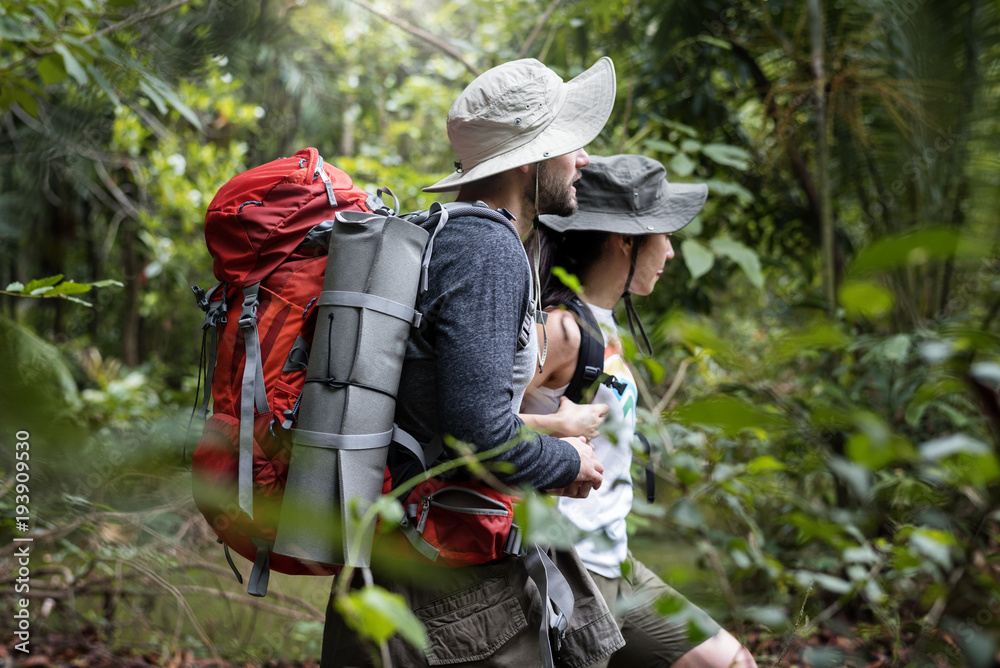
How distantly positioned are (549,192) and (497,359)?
510mm

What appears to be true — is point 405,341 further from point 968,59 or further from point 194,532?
point 194,532

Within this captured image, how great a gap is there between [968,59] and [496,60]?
253 centimetres

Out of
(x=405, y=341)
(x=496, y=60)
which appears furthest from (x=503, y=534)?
(x=496, y=60)

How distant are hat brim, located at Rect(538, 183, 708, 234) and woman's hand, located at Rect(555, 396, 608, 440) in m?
0.61

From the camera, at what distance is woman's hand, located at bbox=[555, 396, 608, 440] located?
62.9 inches

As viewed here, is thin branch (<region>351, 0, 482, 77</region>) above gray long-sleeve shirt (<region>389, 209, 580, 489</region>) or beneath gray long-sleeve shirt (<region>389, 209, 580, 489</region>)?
above

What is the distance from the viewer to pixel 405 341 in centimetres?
138

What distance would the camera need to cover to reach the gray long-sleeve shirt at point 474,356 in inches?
52.2

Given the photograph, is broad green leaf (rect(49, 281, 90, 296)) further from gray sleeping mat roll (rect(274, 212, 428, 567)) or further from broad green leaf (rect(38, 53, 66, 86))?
broad green leaf (rect(38, 53, 66, 86))

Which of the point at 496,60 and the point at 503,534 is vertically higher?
the point at 496,60

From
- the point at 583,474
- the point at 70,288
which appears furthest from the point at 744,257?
the point at 70,288

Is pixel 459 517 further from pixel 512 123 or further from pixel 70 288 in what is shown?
pixel 70 288

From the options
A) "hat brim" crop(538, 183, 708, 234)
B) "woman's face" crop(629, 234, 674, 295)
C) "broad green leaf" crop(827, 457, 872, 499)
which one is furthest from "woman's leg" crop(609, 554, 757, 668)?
"broad green leaf" crop(827, 457, 872, 499)

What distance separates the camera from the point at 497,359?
1.34m
